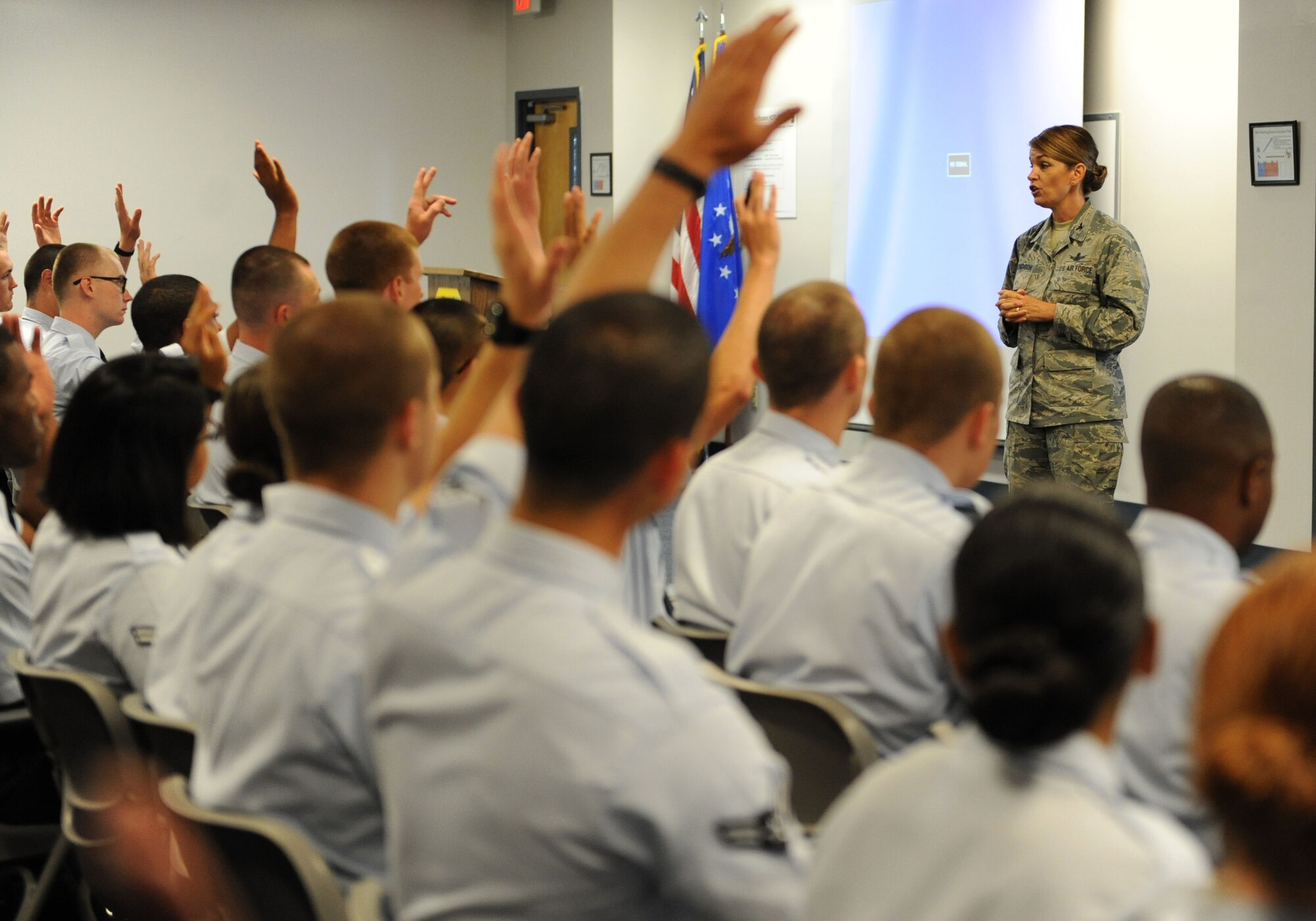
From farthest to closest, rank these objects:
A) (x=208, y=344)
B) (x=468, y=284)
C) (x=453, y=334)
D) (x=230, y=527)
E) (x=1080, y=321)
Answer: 1. (x=468, y=284)
2. (x=1080, y=321)
3. (x=453, y=334)
4. (x=208, y=344)
5. (x=230, y=527)

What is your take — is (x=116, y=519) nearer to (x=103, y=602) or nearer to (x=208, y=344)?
(x=103, y=602)

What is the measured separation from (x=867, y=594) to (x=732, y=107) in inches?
30.8

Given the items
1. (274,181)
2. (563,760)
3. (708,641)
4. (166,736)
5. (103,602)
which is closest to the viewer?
(563,760)

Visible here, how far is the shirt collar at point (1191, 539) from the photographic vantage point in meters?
1.87

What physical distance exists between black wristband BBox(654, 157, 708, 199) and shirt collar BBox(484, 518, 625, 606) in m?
0.57

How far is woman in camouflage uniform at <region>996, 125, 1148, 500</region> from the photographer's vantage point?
5.06 metres

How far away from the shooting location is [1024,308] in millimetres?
5203

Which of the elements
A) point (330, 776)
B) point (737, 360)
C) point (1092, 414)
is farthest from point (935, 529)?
point (1092, 414)

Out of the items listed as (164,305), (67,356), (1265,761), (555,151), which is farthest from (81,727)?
(555,151)

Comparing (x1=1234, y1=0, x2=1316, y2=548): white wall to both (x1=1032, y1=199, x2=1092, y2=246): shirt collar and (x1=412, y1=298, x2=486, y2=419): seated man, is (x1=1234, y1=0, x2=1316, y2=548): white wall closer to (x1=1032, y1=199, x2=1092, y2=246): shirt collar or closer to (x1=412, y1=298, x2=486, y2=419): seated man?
(x1=1032, y1=199, x2=1092, y2=246): shirt collar

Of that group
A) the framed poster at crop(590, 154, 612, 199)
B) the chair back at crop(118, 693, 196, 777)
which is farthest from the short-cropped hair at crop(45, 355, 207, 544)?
the framed poster at crop(590, 154, 612, 199)

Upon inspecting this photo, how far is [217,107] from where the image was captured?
920cm

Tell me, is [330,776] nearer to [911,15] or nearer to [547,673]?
[547,673]

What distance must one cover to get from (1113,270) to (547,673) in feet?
14.6
